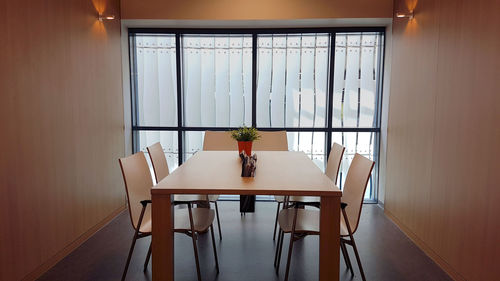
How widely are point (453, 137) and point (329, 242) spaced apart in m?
1.39

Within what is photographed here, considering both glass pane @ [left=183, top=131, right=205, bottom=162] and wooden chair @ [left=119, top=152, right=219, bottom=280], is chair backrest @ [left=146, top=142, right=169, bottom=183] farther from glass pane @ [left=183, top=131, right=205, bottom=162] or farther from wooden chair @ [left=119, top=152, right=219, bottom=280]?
glass pane @ [left=183, top=131, right=205, bottom=162]

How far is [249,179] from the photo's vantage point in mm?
2389

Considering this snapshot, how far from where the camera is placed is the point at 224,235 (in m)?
3.57

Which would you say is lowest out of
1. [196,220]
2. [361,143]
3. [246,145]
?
[196,220]

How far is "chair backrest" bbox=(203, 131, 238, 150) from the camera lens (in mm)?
4125

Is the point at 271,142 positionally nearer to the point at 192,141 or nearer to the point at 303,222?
the point at 192,141

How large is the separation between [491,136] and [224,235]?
2.47 m

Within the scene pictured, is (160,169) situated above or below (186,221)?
above

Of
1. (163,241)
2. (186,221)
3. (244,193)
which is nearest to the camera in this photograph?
(244,193)

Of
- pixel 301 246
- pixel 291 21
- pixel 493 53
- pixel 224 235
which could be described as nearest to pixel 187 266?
pixel 224 235

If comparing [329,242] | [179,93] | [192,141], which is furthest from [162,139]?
[329,242]

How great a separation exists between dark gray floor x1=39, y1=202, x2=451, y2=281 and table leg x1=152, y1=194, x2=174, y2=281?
510 mm

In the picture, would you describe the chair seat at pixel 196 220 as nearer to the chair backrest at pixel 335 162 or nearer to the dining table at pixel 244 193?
the dining table at pixel 244 193

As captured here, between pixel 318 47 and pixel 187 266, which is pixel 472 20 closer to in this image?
pixel 318 47
